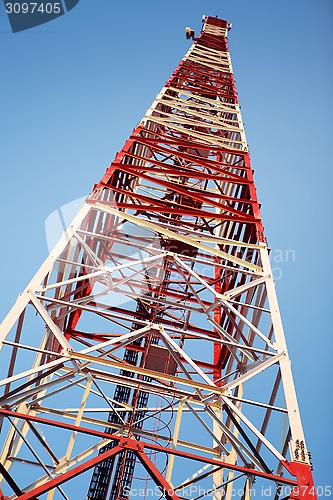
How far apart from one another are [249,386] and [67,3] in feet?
129

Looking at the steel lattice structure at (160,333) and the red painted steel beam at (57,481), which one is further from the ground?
the steel lattice structure at (160,333)

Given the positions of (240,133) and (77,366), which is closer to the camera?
(77,366)

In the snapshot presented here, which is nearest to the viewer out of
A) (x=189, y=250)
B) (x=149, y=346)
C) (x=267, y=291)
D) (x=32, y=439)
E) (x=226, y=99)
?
(x=267, y=291)

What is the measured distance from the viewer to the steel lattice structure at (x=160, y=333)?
1036cm

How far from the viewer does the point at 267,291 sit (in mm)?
13094

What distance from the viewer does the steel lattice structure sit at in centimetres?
1036

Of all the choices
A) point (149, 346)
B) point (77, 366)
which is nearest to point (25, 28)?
point (149, 346)

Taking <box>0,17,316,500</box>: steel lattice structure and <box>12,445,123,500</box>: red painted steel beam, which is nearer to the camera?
<box>12,445,123,500</box>: red painted steel beam

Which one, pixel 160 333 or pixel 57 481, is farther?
pixel 160 333

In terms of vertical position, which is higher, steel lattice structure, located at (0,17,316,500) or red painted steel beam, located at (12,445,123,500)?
steel lattice structure, located at (0,17,316,500)

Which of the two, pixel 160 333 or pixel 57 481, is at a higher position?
pixel 160 333

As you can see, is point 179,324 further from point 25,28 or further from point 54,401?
point 25,28

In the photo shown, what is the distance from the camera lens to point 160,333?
11.7 meters

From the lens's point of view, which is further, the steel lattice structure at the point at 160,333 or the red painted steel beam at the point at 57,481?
the steel lattice structure at the point at 160,333
